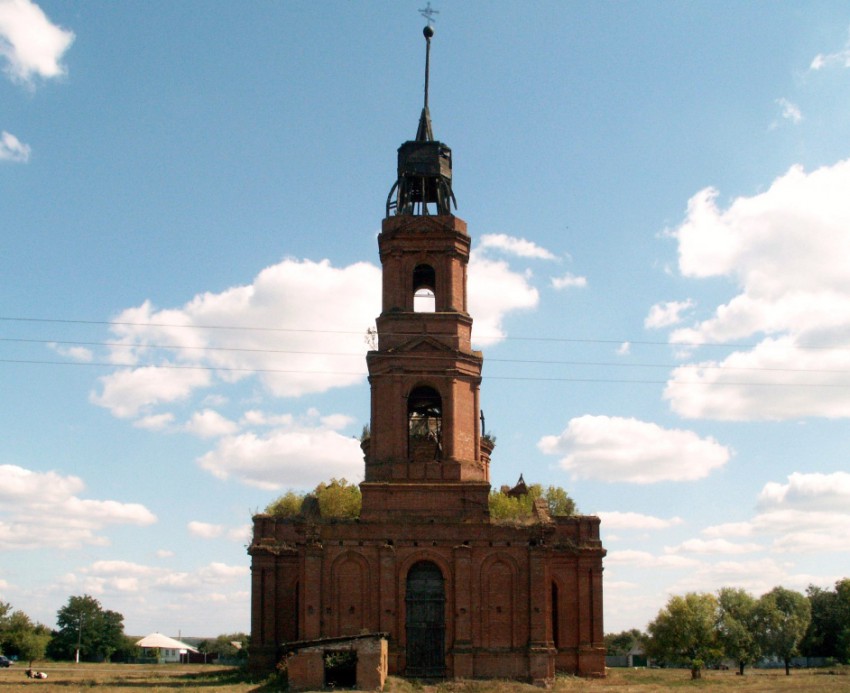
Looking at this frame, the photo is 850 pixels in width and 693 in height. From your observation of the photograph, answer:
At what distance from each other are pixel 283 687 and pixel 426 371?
42.4 ft

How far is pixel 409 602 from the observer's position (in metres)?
35.8

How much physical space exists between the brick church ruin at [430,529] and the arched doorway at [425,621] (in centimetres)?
4

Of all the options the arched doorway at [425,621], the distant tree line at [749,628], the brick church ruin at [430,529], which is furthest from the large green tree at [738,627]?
the arched doorway at [425,621]

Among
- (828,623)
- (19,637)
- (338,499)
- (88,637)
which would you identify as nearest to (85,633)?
(88,637)

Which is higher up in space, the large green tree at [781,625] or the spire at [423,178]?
the spire at [423,178]

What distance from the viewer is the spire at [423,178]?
41.0 m

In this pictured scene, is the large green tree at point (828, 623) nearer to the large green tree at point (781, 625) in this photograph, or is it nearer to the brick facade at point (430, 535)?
the large green tree at point (781, 625)

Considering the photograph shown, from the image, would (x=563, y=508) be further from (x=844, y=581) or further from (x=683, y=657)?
(x=844, y=581)

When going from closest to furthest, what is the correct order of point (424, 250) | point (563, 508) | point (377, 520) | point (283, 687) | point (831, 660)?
point (283, 687) < point (377, 520) < point (424, 250) < point (563, 508) < point (831, 660)

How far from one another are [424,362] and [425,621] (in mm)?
9948

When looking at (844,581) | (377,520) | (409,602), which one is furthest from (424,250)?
(844,581)

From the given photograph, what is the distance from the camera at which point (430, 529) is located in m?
36.1

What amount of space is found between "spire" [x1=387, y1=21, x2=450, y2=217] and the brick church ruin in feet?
0.20

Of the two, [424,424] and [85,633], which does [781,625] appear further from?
[85,633]
